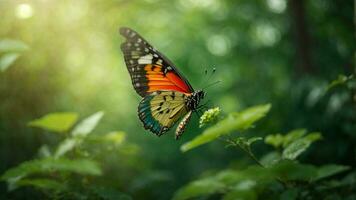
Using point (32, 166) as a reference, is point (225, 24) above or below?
above

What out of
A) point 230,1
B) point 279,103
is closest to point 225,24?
point 230,1

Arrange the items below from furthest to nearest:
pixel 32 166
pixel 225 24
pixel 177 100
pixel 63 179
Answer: pixel 225 24
pixel 177 100
pixel 63 179
pixel 32 166

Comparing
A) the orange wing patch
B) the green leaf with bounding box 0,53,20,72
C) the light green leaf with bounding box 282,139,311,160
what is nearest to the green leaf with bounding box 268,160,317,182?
the light green leaf with bounding box 282,139,311,160

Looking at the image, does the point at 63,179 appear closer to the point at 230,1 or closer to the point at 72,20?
the point at 72,20

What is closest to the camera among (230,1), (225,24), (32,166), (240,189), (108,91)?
(240,189)

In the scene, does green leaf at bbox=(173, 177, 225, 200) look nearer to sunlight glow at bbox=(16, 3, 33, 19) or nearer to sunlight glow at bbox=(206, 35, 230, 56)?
sunlight glow at bbox=(16, 3, 33, 19)

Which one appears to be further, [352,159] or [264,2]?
[264,2]

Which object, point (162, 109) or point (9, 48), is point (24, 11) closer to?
point (9, 48)

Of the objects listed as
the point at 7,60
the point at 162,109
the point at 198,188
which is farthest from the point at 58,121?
the point at 198,188
